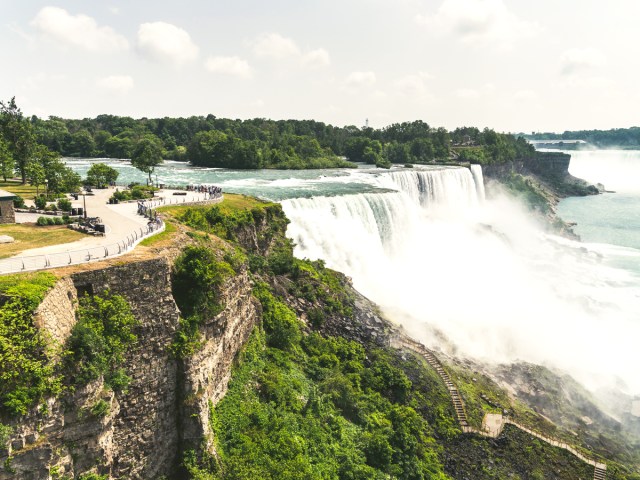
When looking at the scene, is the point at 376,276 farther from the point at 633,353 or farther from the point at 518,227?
the point at 518,227

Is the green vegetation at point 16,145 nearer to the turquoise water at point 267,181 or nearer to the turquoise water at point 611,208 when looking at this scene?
the turquoise water at point 267,181

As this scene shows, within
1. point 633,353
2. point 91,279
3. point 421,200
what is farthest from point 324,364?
point 421,200

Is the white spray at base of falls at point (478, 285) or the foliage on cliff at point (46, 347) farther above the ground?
the foliage on cliff at point (46, 347)

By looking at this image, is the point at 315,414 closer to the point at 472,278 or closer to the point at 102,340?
the point at 102,340

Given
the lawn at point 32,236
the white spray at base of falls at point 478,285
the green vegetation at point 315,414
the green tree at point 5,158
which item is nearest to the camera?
the green vegetation at point 315,414

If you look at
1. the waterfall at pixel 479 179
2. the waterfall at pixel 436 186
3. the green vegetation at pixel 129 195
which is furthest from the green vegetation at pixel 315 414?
the waterfall at pixel 479 179

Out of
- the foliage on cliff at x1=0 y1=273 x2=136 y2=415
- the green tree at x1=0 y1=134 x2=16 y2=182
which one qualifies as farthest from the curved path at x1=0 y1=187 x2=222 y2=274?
the green tree at x1=0 y1=134 x2=16 y2=182

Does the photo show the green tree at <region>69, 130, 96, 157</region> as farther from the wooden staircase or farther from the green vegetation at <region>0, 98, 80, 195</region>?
the wooden staircase
